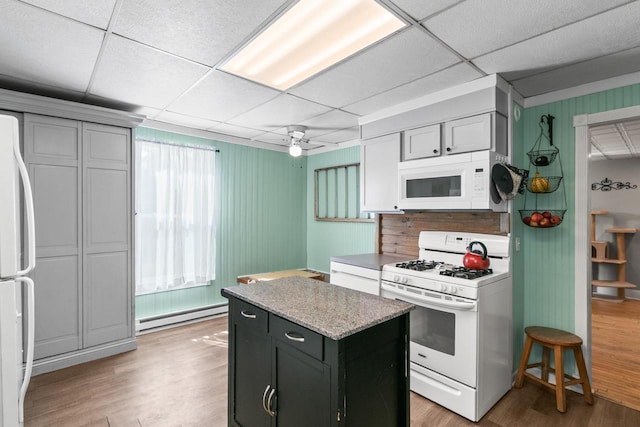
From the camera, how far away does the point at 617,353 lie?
325cm

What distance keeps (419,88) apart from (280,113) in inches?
54.6

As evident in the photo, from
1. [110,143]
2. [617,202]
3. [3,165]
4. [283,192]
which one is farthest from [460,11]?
[617,202]

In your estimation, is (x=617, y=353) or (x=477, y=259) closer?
(x=477, y=259)

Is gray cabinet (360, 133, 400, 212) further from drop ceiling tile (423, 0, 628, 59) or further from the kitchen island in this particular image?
the kitchen island

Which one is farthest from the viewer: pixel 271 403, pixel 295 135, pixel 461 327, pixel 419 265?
pixel 295 135

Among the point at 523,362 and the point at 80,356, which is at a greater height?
the point at 523,362

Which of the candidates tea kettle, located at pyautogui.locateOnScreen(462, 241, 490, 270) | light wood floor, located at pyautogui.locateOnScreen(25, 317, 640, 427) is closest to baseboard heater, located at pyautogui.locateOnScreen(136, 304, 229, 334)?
light wood floor, located at pyautogui.locateOnScreen(25, 317, 640, 427)

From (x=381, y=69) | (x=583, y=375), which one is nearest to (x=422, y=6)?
(x=381, y=69)

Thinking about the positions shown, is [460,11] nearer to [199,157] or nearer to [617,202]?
[199,157]

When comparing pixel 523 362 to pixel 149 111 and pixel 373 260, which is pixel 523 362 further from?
pixel 149 111

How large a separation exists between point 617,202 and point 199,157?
6.90m

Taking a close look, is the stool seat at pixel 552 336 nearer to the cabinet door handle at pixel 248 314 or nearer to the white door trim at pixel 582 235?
the white door trim at pixel 582 235

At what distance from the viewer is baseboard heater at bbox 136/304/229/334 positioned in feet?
12.3

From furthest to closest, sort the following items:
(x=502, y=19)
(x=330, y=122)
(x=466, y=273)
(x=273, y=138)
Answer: (x=273, y=138) → (x=330, y=122) → (x=466, y=273) → (x=502, y=19)
